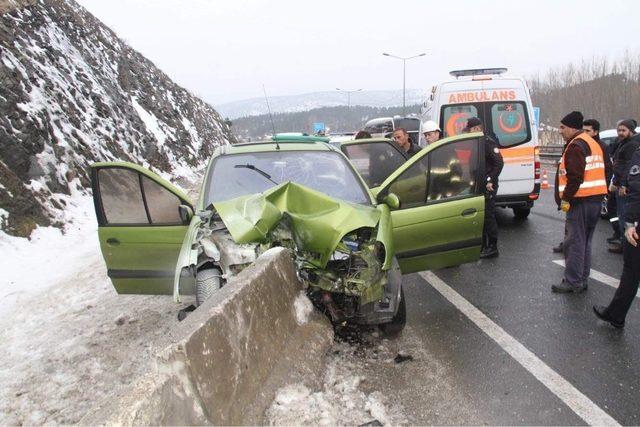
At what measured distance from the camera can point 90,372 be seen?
366cm

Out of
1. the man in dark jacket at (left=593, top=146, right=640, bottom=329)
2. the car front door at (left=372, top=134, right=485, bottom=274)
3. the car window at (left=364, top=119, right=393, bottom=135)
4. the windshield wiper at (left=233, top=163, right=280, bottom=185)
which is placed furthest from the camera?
the car window at (left=364, top=119, right=393, bottom=135)

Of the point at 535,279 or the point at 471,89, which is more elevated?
the point at 471,89

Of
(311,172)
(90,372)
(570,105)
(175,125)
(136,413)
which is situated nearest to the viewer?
(136,413)

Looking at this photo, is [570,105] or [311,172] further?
[570,105]

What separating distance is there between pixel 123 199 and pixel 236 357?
2.45 m

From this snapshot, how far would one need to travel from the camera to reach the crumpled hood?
130 inches

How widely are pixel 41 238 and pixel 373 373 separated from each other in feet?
21.8

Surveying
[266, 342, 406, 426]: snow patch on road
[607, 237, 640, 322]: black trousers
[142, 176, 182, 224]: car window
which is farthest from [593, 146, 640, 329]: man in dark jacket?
[142, 176, 182, 224]: car window

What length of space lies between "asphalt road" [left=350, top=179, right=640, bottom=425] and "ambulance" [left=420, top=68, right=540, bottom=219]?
2368 millimetres

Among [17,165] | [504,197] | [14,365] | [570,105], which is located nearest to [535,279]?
[504,197]

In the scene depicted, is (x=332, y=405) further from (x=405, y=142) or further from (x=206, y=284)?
(x=405, y=142)

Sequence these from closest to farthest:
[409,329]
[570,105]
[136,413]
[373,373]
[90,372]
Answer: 1. [136,413]
2. [373,373]
3. [90,372]
4. [409,329]
5. [570,105]

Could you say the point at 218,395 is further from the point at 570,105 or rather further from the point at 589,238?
the point at 570,105

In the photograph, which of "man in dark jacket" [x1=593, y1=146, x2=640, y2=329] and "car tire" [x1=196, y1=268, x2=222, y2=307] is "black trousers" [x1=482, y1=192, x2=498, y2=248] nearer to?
"man in dark jacket" [x1=593, y1=146, x2=640, y2=329]
